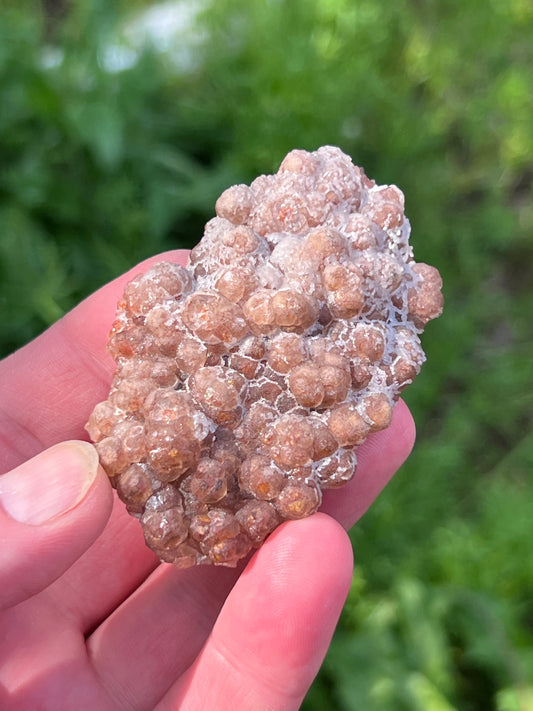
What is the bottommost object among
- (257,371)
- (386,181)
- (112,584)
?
(386,181)

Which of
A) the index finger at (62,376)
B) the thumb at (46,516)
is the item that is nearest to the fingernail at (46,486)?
the thumb at (46,516)

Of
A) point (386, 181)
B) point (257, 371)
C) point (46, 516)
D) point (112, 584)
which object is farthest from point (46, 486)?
point (386, 181)

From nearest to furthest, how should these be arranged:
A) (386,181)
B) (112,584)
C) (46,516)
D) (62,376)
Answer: (46,516) < (112,584) < (62,376) < (386,181)

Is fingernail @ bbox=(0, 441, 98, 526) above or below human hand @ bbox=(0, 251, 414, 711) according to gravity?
above

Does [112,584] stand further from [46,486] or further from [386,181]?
[386,181]

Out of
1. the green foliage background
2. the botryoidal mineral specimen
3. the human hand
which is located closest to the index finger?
the human hand

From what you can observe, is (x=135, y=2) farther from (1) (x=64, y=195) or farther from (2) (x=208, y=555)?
(2) (x=208, y=555)

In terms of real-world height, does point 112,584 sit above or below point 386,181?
above

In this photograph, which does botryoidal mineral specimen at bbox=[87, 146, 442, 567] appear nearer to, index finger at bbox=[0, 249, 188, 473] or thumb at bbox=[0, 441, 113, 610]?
thumb at bbox=[0, 441, 113, 610]
